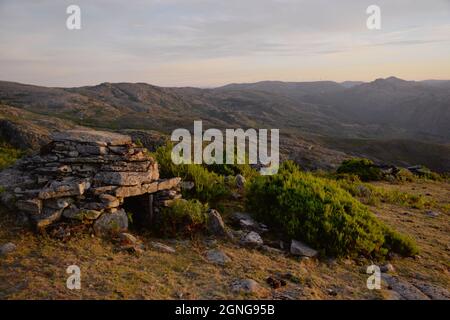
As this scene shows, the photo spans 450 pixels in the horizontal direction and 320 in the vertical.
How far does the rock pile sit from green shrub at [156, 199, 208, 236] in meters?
0.25

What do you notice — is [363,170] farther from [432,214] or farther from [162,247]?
[162,247]

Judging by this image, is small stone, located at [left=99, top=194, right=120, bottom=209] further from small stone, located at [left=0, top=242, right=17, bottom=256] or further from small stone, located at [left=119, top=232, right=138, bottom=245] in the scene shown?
small stone, located at [left=0, top=242, right=17, bottom=256]

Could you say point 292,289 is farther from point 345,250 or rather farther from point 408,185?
point 408,185

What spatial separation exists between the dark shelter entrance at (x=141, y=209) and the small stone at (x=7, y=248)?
239 centimetres

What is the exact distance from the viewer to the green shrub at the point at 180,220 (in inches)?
307

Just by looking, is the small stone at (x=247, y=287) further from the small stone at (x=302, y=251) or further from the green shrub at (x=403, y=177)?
the green shrub at (x=403, y=177)

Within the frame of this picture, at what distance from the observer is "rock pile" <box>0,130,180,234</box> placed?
693 cm

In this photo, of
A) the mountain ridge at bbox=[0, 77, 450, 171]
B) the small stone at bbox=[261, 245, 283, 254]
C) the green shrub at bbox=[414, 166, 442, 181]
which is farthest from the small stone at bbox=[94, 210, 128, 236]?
the mountain ridge at bbox=[0, 77, 450, 171]

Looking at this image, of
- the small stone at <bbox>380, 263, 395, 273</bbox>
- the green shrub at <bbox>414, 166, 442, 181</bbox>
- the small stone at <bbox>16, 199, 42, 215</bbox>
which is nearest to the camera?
the small stone at <bbox>16, 199, 42, 215</bbox>

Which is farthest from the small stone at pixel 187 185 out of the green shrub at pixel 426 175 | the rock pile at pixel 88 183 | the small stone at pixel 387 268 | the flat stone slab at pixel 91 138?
the green shrub at pixel 426 175

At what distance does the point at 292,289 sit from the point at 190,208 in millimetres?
2739

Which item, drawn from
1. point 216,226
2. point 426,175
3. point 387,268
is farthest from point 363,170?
point 216,226

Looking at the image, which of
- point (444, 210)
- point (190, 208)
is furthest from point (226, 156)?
point (444, 210)

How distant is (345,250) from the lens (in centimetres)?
771
